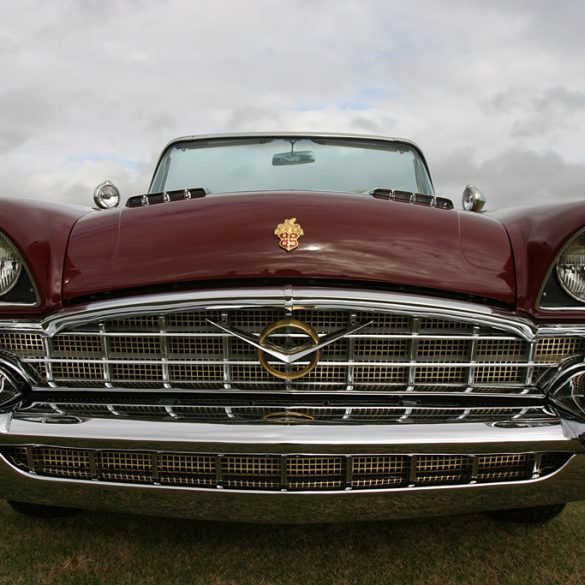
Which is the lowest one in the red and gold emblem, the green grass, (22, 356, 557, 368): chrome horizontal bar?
the green grass

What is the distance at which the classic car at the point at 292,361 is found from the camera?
156 cm

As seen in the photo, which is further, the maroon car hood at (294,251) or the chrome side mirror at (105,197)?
the chrome side mirror at (105,197)

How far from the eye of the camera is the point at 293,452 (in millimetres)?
1500

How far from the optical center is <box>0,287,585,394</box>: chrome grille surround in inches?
66.7

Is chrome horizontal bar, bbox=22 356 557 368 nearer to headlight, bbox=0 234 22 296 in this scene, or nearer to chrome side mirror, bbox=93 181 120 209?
headlight, bbox=0 234 22 296

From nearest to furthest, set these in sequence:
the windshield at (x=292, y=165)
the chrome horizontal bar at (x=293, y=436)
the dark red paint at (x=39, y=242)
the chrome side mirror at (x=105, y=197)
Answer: the chrome horizontal bar at (x=293, y=436) < the dark red paint at (x=39, y=242) < the chrome side mirror at (x=105, y=197) < the windshield at (x=292, y=165)

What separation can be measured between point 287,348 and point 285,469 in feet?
1.17

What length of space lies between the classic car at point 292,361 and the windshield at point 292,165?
117 centimetres

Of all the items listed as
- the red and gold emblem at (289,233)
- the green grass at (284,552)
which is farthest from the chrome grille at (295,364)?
the green grass at (284,552)

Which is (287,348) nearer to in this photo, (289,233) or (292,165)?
(289,233)

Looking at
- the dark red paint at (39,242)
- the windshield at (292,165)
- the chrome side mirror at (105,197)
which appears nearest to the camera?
the dark red paint at (39,242)

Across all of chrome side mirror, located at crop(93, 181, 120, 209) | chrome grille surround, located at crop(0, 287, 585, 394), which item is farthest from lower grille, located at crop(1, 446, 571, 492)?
chrome side mirror, located at crop(93, 181, 120, 209)

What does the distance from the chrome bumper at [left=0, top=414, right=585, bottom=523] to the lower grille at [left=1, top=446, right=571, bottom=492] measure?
23 millimetres

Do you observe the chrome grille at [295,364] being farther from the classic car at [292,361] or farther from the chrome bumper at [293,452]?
the chrome bumper at [293,452]
